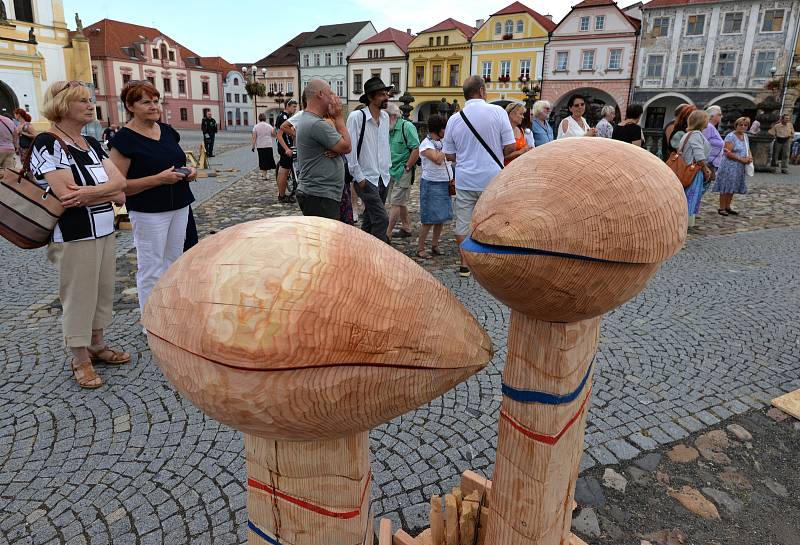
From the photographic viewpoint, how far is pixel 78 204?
2.82 meters

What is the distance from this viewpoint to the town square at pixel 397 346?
0.72 m

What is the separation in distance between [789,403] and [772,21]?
122 feet

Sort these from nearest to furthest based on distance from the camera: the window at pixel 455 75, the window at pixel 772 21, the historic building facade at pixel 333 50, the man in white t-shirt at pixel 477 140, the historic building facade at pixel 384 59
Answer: the man in white t-shirt at pixel 477 140 → the window at pixel 772 21 → the window at pixel 455 75 → the historic building facade at pixel 384 59 → the historic building facade at pixel 333 50

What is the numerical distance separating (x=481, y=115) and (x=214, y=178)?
1012 centimetres

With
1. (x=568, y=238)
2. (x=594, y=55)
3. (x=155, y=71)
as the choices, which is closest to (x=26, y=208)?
(x=568, y=238)

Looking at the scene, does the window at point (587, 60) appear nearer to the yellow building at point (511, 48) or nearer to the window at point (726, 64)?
the yellow building at point (511, 48)

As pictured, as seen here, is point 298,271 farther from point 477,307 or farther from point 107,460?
point 477,307

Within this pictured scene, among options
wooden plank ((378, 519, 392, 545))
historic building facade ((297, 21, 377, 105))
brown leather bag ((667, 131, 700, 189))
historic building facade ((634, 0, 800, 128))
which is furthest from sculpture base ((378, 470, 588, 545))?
historic building facade ((297, 21, 377, 105))

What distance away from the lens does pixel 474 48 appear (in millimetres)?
41312

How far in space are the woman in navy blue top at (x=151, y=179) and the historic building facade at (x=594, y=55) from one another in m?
33.8

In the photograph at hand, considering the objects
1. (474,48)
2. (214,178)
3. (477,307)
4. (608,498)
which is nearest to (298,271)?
(608,498)

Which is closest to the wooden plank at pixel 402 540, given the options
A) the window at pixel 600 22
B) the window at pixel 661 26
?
the window at pixel 661 26

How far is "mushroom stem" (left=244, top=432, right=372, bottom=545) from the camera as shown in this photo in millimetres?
862

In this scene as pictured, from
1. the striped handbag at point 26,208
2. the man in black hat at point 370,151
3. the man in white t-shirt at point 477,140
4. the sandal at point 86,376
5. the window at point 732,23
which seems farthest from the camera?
the window at point 732,23
